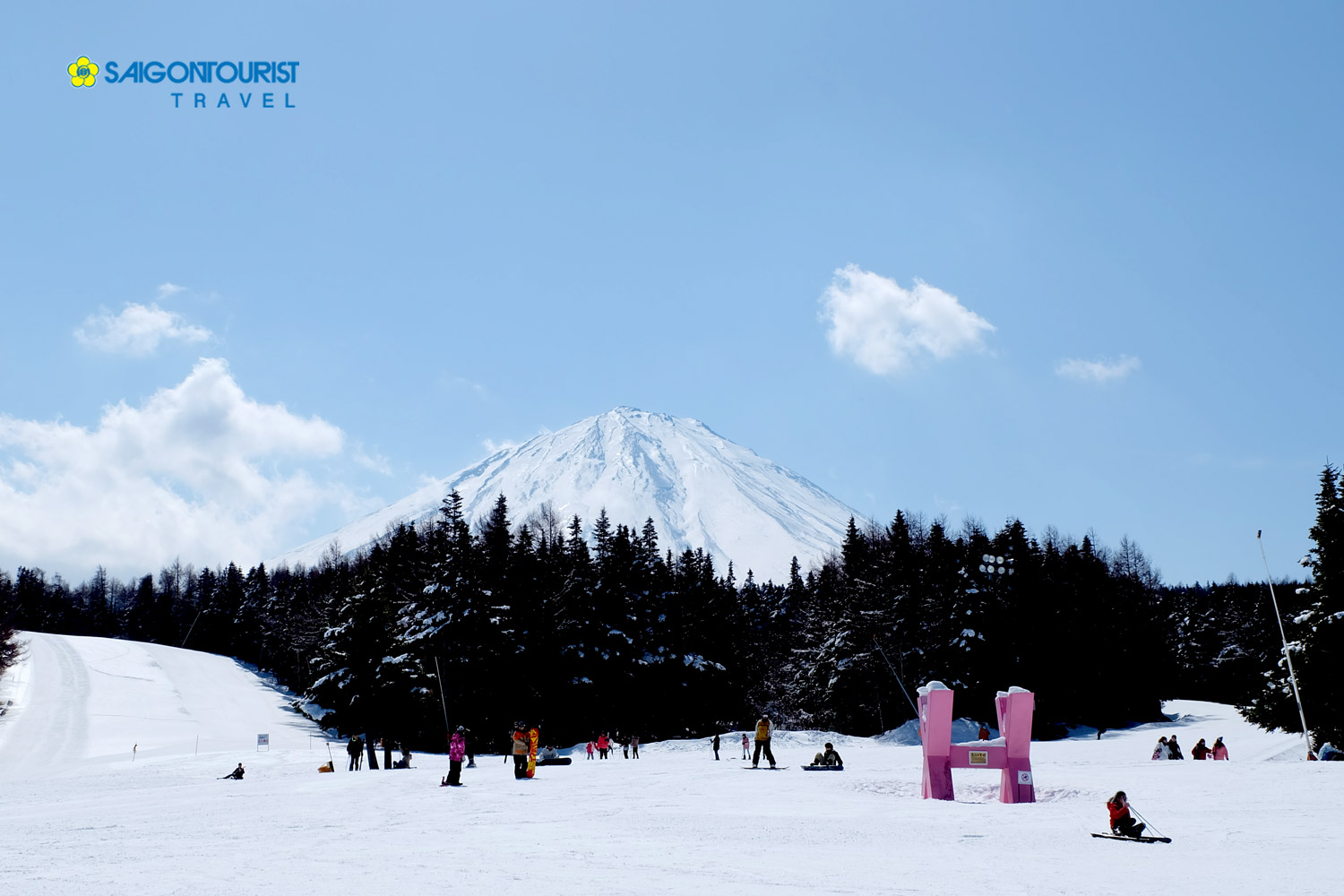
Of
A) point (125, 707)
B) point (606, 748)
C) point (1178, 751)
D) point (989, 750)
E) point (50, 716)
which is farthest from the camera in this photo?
point (125, 707)

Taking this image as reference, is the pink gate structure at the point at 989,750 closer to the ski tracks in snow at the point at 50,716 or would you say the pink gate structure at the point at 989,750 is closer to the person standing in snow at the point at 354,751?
the person standing in snow at the point at 354,751

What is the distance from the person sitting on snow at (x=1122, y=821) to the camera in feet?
47.7

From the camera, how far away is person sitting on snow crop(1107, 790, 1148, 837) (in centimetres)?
1455

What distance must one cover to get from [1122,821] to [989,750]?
826 centimetres

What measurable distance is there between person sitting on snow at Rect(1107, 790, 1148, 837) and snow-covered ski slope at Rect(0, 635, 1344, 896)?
1.39ft

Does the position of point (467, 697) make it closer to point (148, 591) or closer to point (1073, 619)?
point (1073, 619)

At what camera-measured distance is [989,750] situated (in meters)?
22.8

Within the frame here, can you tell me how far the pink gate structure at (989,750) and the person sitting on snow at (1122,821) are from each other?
7.32 meters

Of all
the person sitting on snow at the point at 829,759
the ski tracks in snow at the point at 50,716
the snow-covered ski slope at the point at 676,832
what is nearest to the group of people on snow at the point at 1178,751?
the snow-covered ski slope at the point at 676,832

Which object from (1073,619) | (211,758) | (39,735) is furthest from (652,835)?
(39,735)

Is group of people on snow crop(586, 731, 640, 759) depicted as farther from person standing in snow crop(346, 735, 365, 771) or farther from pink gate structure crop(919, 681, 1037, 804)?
pink gate structure crop(919, 681, 1037, 804)

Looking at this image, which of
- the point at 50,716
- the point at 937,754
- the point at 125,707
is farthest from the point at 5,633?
the point at 937,754

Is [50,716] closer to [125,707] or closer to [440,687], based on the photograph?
[125,707]

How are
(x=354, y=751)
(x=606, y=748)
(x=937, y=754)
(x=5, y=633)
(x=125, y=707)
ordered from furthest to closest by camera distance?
(x=125, y=707), (x=5, y=633), (x=606, y=748), (x=354, y=751), (x=937, y=754)
